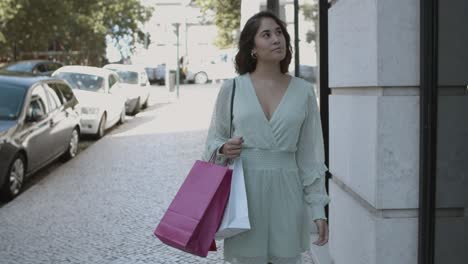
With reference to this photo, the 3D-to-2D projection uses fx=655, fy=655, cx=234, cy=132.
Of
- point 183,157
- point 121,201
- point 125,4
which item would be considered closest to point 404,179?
point 121,201

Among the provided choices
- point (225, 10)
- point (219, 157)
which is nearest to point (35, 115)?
point (219, 157)

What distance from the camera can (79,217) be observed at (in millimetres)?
7625

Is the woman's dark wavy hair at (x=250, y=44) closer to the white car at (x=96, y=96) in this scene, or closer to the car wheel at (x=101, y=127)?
the white car at (x=96, y=96)

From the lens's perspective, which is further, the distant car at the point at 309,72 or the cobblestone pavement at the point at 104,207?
the distant car at the point at 309,72

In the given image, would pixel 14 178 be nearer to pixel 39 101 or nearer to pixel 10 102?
pixel 10 102

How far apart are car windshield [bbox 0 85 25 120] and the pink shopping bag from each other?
23.3ft

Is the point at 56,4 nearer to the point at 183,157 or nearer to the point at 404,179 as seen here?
the point at 183,157

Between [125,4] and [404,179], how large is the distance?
3695 cm

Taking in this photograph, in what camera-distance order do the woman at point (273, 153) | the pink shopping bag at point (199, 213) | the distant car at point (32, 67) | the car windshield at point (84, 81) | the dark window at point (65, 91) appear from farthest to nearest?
the distant car at point (32, 67)
the car windshield at point (84, 81)
the dark window at point (65, 91)
the woman at point (273, 153)
the pink shopping bag at point (199, 213)

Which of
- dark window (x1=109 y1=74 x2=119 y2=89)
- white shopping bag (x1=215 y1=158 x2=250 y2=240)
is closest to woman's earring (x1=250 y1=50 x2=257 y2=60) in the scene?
white shopping bag (x1=215 y1=158 x2=250 y2=240)

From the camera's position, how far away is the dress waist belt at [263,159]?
117 inches

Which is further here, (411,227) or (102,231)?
(102,231)

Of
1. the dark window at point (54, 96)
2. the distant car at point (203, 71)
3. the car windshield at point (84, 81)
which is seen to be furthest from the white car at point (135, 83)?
the distant car at point (203, 71)

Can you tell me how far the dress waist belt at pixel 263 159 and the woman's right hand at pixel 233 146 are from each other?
0.32ft
